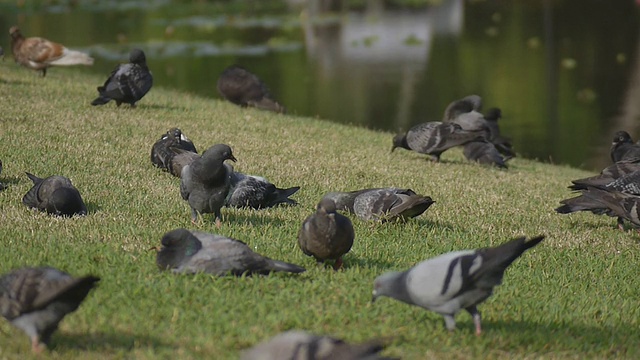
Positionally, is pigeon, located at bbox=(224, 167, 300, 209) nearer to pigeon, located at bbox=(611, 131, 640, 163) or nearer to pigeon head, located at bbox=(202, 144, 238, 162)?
pigeon head, located at bbox=(202, 144, 238, 162)

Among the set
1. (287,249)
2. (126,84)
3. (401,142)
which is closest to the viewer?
(287,249)

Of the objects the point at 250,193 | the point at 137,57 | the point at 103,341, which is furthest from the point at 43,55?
the point at 103,341

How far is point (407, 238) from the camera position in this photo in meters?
9.96

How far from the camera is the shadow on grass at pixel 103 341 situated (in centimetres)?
618

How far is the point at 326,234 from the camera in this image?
7.98m

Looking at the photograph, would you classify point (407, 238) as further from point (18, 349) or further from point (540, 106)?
point (540, 106)

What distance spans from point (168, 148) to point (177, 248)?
Answer: 5260 mm

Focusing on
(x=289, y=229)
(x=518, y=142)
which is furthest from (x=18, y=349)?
(x=518, y=142)

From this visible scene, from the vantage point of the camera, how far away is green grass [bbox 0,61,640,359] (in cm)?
663

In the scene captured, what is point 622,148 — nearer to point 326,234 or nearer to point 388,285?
point 326,234

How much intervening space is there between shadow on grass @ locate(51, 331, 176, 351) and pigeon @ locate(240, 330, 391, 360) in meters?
1.34

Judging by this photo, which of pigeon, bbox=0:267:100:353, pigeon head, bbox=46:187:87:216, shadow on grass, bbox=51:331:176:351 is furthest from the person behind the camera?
pigeon head, bbox=46:187:87:216

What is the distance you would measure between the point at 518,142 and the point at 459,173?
373 inches

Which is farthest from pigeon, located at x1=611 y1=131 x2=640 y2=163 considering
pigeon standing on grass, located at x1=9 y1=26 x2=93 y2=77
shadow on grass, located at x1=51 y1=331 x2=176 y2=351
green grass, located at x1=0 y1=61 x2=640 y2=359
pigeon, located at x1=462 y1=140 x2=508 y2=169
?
pigeon standing on grass, located at x1=9 y1=26 x2=93 y2=77
